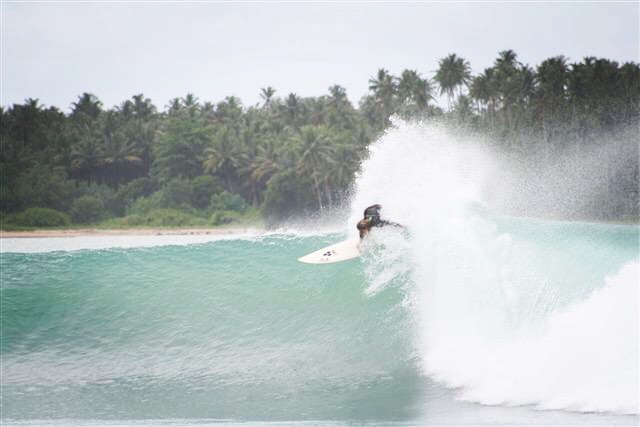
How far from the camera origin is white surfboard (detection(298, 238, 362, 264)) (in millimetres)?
13195

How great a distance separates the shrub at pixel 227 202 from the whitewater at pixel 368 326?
4263cm

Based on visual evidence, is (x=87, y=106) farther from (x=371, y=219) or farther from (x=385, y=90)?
(x=371, y=219)

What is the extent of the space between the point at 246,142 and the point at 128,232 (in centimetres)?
1758

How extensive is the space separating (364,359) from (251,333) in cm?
242

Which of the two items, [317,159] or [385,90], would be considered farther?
[385,90]

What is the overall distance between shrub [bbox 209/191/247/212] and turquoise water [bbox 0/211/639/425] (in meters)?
42.4

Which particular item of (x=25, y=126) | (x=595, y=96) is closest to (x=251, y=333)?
(x=595, y=96)

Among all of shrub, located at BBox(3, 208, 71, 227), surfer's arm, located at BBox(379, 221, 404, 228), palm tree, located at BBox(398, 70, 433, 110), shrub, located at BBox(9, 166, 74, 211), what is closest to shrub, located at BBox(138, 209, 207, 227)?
shrub, located at BBox(3, 208, 71, 227)

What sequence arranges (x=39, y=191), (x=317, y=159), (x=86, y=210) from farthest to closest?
(x=86, y=210) < (x=317, y=159) < (x=39, y=191)

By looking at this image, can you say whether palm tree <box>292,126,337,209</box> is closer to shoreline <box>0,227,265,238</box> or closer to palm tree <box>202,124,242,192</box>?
shoreline <box>0,227,265,238</box>

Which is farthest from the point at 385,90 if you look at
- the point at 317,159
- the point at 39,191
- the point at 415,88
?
the point at 39,191

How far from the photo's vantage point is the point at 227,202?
196ft

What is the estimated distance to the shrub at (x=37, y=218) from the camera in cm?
5206

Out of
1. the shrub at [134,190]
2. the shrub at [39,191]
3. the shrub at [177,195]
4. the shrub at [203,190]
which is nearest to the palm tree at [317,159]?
the shrub at [203,190]
